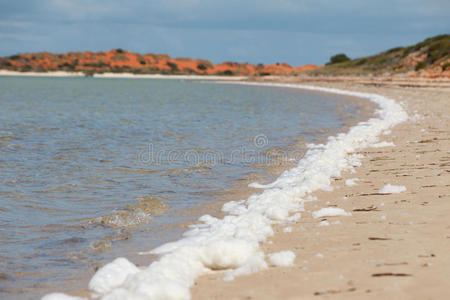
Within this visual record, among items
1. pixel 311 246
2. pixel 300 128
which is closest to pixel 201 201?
pixel 311 246

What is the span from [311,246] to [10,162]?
7304mm

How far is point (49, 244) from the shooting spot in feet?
15.2

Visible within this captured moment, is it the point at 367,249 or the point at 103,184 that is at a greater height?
the point at 367,249

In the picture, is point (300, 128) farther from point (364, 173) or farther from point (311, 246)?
point (311, 246)

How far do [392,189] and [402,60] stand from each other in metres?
63.5

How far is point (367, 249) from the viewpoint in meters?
3.63

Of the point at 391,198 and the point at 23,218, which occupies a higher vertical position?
the point at 391,198

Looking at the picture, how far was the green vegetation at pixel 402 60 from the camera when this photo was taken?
173 ft

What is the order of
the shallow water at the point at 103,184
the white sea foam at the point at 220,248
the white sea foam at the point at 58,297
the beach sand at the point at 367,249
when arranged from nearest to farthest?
the beach sand at the point at 367,249 < the white sea foam at the point at 220,248 < the white sea foam at the point at 58,297 < the shallow water at the point at 103,184

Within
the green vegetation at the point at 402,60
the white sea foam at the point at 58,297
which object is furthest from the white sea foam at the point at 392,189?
the green vegetation at the point at 402,60

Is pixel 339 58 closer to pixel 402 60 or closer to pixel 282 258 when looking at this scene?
pixel 402 60

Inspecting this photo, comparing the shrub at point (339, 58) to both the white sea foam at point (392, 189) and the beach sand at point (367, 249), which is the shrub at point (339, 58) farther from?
the white sea foam at point (392, 189)

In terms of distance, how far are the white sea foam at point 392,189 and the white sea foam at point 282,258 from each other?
2.41 m

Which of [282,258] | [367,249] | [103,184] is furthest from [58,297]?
[103,184]
